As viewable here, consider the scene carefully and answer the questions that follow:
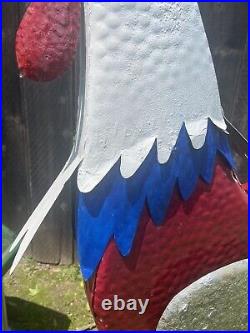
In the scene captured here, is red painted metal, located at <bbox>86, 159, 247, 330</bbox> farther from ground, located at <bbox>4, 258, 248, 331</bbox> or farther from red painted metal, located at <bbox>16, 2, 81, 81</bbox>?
red painted metal, located at <bbox>16, 2, 81, 81</bbox>

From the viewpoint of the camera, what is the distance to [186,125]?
25.6 inches

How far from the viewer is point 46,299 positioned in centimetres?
140

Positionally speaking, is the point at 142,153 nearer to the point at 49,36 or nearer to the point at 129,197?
the point at 129,197

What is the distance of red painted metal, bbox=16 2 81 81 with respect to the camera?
64cm

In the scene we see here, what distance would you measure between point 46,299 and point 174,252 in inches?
32.1

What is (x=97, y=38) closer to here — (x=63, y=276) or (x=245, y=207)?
(x=245, y=207)

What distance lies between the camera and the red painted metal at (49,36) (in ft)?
2.09

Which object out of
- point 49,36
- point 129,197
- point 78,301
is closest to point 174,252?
point 129,197

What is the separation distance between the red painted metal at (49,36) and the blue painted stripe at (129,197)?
0.52 feet

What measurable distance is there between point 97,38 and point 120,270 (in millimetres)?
295

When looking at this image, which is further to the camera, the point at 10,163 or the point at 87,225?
the point at 10,163

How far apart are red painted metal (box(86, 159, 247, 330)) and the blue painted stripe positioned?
0.01 m

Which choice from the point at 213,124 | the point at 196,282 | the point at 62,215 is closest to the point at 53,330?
the point at 62,215

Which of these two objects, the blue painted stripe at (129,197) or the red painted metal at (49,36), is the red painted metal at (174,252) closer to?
the blue painted stripe at (129,197)
